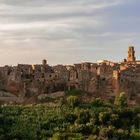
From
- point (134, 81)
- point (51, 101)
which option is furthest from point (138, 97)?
point (51, 101)

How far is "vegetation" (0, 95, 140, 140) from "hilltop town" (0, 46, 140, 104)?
402 cm

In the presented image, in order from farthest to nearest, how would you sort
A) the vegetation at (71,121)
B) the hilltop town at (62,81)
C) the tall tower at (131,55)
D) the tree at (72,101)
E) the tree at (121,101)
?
the tall tower at (131,55), the hilltop town at (62,81), the tree at (121,101), the tree at (72,101), the vegetation at (71,121)

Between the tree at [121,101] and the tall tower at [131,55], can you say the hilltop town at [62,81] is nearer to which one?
the tree at [121,101]

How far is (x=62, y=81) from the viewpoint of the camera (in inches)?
2105

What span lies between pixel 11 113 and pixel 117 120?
20.7 feet

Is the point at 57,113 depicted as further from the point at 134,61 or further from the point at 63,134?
the point at 134,61

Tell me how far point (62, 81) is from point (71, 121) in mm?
7934

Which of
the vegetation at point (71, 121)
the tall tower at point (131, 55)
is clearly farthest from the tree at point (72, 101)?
the tall tower at point (131, 55)

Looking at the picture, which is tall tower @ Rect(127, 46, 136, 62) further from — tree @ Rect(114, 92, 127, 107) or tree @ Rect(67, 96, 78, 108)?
tree @ Rect(67, 96, 78, 108)

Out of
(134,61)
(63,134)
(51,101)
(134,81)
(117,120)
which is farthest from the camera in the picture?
(134,61)

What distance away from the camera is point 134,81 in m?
55.0

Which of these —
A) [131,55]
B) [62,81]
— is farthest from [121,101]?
[131,55]

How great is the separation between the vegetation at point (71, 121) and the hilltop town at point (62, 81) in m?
4.02

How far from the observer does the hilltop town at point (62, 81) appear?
5225 cm
